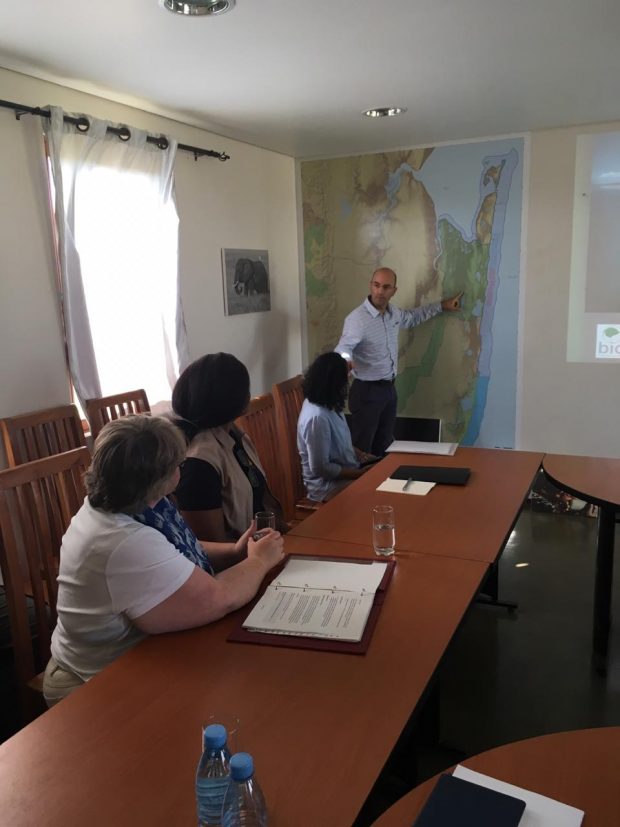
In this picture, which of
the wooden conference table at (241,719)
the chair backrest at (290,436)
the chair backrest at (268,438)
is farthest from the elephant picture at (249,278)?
the wooden conference table at (241,719)

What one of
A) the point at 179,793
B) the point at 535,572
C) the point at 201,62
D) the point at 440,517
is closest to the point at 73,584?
the point at 179,793

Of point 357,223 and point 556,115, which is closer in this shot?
point 556,115

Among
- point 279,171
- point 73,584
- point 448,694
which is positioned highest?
point 279,171

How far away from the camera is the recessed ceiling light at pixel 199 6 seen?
1950 millimetres

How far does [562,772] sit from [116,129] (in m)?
3.06

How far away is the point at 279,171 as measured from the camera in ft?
14.6

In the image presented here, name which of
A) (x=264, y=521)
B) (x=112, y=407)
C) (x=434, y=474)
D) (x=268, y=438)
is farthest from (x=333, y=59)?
(x=264, y=521)

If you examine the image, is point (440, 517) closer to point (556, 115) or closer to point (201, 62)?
point (201, 62)

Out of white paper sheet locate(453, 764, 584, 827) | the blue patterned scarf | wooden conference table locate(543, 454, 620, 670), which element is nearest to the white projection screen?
wooden conference table locate(543, 454, 620, 670)

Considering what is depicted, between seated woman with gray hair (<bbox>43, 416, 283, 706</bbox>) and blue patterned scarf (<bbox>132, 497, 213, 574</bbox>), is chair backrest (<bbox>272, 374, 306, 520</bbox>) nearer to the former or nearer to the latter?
blue patterned scarf (<bbox>132, 497, 213, 574</bbox>)

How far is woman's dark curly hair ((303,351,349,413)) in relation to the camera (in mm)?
2658

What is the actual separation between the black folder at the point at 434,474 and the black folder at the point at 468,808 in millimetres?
1433

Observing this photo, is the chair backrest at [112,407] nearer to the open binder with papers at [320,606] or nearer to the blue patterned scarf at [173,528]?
the blue patterned scarf at [173,528]

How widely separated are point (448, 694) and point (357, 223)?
320 centimetres
